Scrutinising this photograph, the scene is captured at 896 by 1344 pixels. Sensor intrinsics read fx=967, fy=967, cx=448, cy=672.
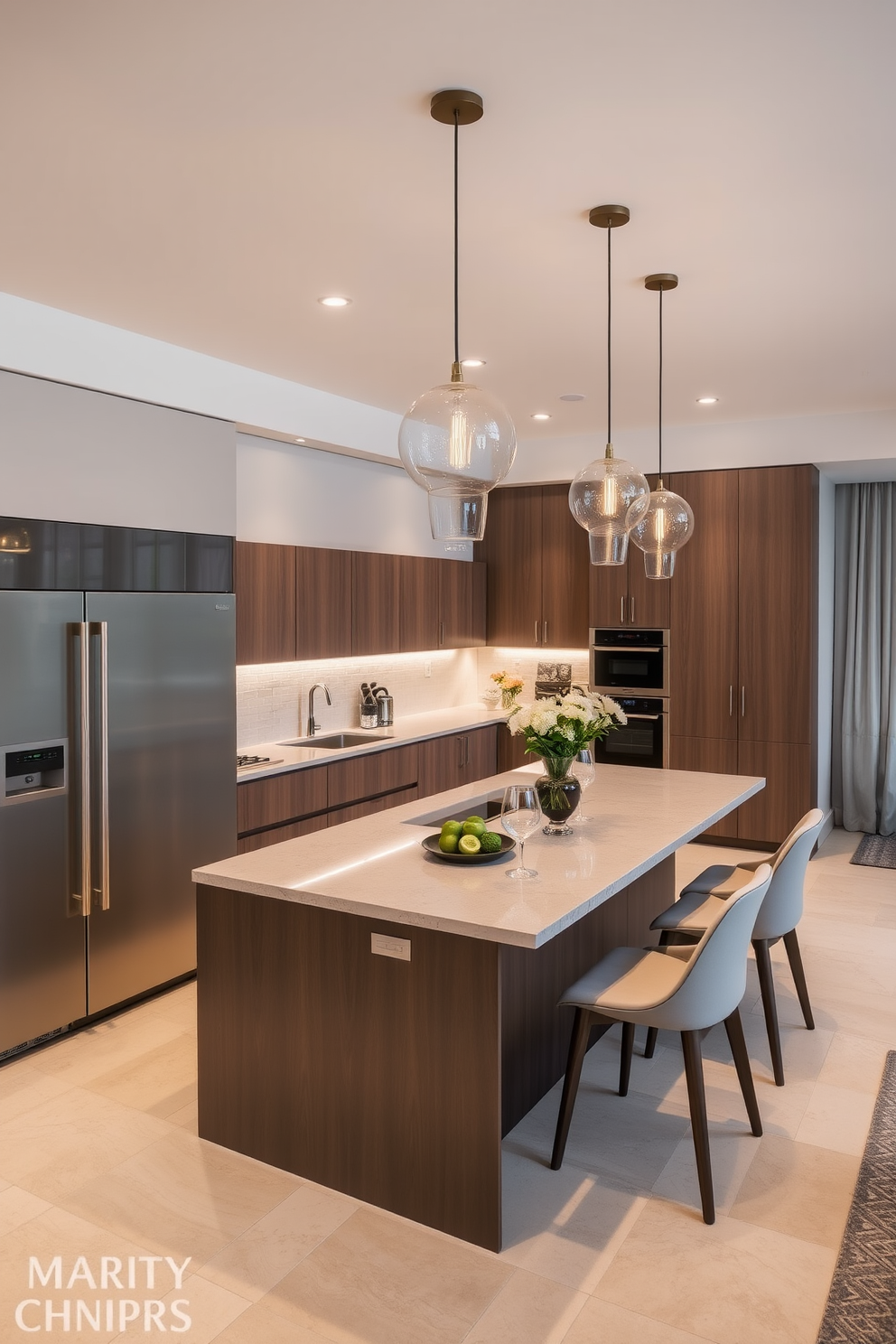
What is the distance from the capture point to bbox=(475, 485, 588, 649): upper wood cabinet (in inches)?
271

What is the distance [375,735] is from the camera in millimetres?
5648

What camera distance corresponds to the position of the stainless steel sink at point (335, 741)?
546 centimetres

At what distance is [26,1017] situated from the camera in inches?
137

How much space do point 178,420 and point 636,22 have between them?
270 cm

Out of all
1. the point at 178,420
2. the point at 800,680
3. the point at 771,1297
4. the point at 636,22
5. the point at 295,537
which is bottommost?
the point at 771,1297

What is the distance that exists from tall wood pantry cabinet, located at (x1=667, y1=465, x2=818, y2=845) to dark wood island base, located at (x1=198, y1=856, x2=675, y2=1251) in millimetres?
3503

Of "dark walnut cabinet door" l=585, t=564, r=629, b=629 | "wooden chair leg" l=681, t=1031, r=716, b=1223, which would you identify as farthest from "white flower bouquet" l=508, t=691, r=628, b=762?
"dark walnut cabinet door" l=585, t=564, r=629, b=629

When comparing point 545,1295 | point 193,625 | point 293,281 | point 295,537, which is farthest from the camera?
point 295,537

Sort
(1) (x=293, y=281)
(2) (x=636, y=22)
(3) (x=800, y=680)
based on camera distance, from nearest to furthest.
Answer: (2) (x=636, y=22) → (1) (x=293, y=281) → (3) (x=800, y=680)

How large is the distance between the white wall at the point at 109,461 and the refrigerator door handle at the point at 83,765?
19.7 inches

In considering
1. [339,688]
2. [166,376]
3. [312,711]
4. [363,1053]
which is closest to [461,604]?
[339,688]

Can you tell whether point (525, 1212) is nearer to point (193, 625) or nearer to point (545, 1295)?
point (545, 1295)

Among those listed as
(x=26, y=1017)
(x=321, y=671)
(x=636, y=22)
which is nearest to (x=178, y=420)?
(x=321, y=671)

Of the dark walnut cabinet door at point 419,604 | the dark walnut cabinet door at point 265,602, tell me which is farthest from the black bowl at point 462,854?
the dark walnut cabinet door at point 419,604
